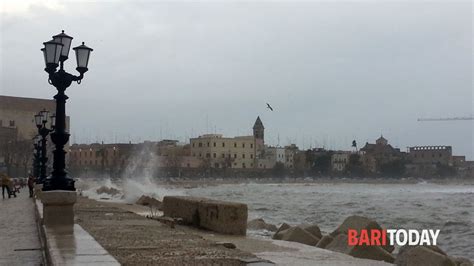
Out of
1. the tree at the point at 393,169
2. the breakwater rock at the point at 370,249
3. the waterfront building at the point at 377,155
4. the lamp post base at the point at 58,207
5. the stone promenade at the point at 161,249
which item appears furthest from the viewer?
the waterfront building at the point at 377,155

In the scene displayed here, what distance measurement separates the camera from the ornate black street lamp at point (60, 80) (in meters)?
12.4

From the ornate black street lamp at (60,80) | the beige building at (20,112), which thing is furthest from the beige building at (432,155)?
the ornate black street lamp at (60,80)

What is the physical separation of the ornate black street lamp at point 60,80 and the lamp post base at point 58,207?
1.78 ft

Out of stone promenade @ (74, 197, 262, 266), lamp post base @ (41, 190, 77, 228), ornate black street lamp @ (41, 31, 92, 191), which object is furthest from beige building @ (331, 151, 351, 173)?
stone promenade @ (74, 197, 262, 266)

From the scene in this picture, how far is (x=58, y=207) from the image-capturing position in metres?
12.0

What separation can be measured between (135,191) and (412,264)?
41.8m

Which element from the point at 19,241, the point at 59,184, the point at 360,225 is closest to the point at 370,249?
the point at 360,225

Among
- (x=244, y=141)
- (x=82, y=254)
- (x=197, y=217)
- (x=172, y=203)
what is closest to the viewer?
(x=82, y=254)

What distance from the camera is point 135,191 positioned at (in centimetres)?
5088

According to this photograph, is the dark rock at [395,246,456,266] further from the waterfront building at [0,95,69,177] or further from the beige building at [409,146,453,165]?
the beige building at [409,146,453,165]

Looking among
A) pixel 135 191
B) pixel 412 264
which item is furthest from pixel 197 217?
pixel 135 191

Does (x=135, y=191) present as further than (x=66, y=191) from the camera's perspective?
Yes

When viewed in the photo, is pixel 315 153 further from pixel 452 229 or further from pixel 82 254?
pixel 82 254

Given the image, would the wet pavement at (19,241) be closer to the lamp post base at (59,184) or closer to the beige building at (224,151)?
the lamp post base at (59,184)
